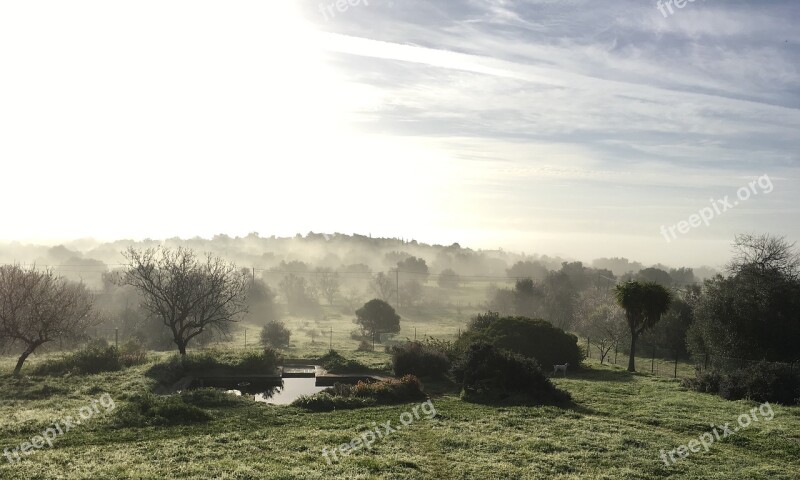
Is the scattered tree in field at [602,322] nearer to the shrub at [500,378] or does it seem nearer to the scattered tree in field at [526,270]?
the shrub at [500,378]

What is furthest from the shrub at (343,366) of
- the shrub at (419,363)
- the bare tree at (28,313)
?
the bare tree at (28,313)

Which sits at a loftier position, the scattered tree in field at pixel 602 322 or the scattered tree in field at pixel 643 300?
the scattered tree in field at pixel 643 300

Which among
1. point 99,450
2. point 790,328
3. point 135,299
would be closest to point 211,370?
point 99,450

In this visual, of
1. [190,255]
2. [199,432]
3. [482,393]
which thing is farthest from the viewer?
[190,255]

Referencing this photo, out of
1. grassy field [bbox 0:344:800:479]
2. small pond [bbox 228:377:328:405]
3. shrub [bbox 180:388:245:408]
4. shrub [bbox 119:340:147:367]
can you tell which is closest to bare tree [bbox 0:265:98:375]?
shrub [bbox 119:340:147:367]

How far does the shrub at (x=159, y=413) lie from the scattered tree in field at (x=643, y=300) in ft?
89.4

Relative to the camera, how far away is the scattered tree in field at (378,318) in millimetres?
61312

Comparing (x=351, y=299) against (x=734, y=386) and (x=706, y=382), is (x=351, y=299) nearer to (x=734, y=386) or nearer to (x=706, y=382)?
(x=706, y=382)

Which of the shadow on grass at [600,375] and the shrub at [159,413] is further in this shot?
the shadow on grass at [600,375]

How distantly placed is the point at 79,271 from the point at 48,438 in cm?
14501

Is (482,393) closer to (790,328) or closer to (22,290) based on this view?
(790,328)

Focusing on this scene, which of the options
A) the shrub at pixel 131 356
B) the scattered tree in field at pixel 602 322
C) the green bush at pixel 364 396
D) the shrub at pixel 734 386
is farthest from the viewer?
the scattered tree in field at pixel 602 322

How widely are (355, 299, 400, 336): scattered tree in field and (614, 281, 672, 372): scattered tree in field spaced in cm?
3126

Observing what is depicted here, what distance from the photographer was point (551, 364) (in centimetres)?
3581
